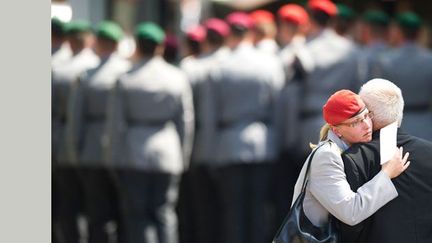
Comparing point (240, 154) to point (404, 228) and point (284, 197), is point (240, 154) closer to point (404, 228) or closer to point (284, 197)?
point (284, 197)

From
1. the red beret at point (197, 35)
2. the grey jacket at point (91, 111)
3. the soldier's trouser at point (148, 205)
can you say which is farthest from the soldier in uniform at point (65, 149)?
the soldier's trouser at point (148, 205)

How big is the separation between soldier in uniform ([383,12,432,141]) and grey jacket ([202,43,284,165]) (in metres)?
0.98

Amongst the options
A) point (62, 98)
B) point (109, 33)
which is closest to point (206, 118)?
point (109, 33)

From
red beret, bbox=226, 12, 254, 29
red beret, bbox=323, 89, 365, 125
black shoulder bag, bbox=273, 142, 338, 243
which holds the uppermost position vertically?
red beret, bbox=323, 89, 365, 125

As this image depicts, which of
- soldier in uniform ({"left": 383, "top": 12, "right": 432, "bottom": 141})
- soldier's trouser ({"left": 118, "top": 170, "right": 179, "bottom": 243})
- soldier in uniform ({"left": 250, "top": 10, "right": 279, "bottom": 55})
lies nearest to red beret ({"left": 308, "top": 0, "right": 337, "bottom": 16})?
soldier in uniform ({"left": 250, "top": 10, "right": 279, "bottom": 55})

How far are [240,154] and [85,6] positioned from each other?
5.58m

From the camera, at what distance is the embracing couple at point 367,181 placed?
507cm

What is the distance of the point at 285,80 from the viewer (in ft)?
33.7

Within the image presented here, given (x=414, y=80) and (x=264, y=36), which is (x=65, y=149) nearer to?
(x=264, y=36)

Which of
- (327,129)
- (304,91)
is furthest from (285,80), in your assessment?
(327,129)

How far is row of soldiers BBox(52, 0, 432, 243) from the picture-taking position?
9766 millimetres

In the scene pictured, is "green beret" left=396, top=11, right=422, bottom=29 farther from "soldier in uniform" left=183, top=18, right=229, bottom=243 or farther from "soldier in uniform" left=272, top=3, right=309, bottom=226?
"soldier in uniform" left=183, top=18, right=229, bottom=243

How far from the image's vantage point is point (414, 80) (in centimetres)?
960

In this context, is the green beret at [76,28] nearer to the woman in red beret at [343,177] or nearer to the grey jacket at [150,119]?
the grey jacket at [150,119]
